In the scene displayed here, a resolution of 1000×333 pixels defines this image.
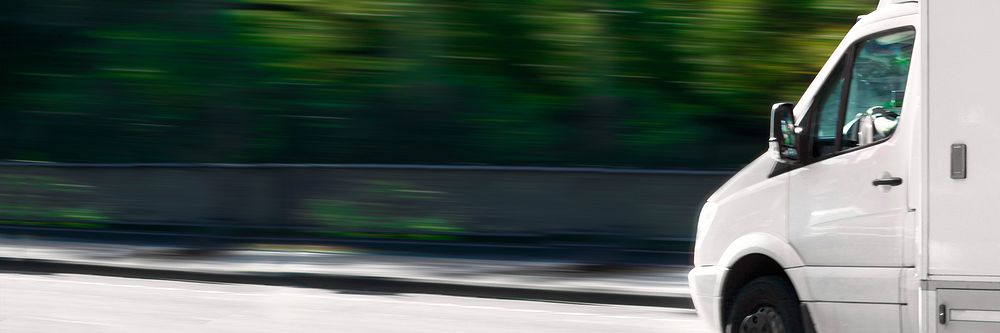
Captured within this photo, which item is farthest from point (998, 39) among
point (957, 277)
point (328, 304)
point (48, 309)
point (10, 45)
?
point (10, 45)

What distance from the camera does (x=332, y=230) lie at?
48.0 feet

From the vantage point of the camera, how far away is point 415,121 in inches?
639

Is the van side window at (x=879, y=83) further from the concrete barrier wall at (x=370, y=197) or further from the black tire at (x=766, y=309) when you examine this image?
the concrete barrier wall at (x=370, y=197)

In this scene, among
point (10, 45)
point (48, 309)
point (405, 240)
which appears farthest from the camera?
point (10, 45)

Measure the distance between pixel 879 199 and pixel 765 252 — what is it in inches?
35.3

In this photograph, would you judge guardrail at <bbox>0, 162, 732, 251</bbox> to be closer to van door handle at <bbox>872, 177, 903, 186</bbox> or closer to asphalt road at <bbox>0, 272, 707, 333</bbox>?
asphalt road at <bbox>0, 272, 707, 333</bbox>

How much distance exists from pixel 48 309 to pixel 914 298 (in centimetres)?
706

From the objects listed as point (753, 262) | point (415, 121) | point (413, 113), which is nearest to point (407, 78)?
point (413, 113)

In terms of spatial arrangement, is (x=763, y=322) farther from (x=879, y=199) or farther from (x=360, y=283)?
(x=360, y=283)

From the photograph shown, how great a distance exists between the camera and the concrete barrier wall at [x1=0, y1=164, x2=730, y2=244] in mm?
13273

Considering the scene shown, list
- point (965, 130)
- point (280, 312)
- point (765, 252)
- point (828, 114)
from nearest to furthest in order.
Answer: point (965, 130) → point (828, 114) → point (765, 252) → point (280, 312)

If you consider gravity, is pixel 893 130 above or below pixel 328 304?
above

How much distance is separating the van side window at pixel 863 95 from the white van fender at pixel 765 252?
18.4 inches

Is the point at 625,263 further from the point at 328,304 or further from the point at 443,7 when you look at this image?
the point at 443,7
